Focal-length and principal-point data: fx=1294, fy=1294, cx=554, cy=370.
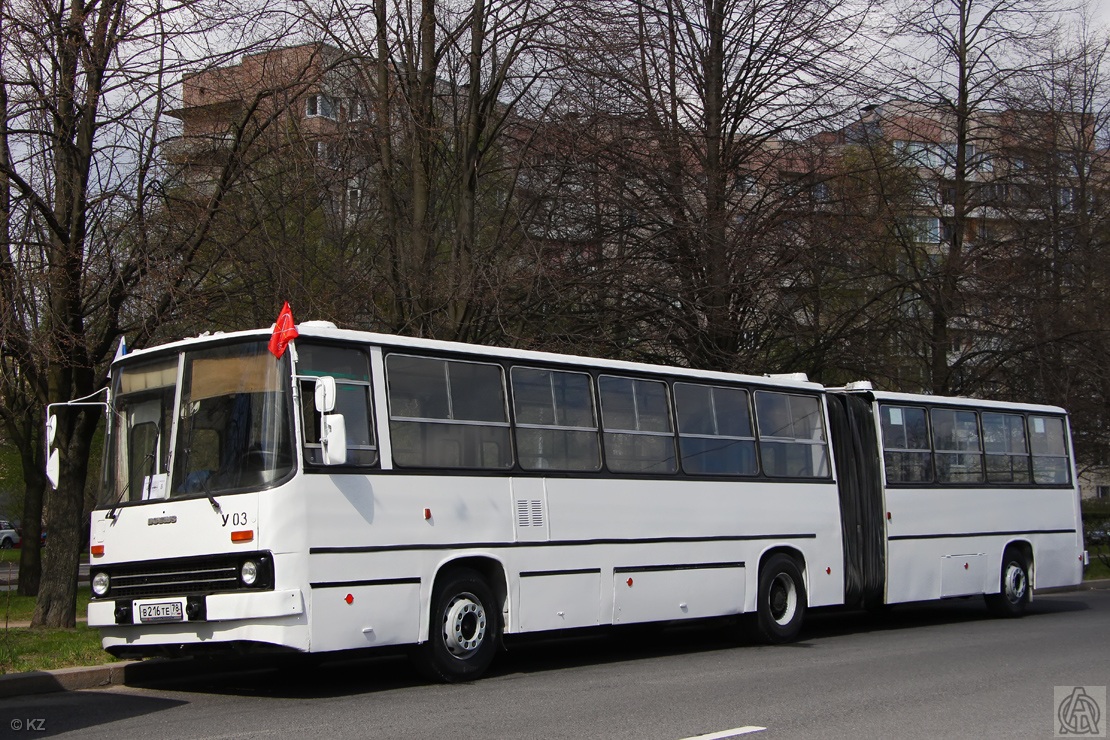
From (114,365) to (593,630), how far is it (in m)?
5.59

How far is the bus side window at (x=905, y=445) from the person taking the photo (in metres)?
17.5

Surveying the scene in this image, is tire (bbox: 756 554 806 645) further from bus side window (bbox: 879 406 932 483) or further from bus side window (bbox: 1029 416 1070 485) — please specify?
bus side window (bbox: 1029 416 1070 485)

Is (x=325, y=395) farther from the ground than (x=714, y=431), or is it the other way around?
(x=325, y=395)

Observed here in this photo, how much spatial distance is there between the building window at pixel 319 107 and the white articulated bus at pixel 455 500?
699 cm

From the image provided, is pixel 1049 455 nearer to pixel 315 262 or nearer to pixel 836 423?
pixel 836 423

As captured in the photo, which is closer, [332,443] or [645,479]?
[332,443]

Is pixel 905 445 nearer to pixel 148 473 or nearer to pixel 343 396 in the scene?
pixel 343 396

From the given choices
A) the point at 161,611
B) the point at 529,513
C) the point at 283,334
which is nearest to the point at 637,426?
the point at 529,513

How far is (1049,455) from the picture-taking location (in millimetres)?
20469

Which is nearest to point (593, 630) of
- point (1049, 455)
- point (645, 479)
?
point (645, 479)

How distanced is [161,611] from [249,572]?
93cm

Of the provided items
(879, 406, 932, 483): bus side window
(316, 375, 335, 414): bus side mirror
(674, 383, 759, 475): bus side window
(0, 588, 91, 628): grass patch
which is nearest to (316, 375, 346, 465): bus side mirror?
(316, 375, 335, 414): bus side mirror
